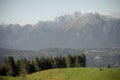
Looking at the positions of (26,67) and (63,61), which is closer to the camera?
(26,67)

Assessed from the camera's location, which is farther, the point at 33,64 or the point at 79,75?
the point at 33,64

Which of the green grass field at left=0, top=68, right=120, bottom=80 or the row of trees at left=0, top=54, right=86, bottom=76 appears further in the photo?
the row of trees at left=0, top=54, right=86, bottom=76

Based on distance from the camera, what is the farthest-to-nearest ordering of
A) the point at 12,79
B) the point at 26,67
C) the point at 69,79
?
the point at 26,67 < the point at 69,79 < the point at 12,79

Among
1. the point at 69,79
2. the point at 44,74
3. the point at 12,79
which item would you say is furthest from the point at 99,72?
the point at 12,79

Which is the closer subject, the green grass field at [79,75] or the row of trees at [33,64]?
the green grass field at [79,75]

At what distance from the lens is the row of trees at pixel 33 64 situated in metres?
137

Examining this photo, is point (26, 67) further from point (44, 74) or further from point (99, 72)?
point (99, 72)

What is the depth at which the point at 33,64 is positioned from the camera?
147 m

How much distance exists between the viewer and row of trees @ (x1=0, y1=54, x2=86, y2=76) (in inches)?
5389

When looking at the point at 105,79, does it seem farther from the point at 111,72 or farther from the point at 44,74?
the point at 44,74

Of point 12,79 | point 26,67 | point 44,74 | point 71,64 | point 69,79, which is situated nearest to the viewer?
point 12,79

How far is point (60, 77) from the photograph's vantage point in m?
107

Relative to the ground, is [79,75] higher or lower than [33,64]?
lower

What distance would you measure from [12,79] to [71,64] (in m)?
65.9
